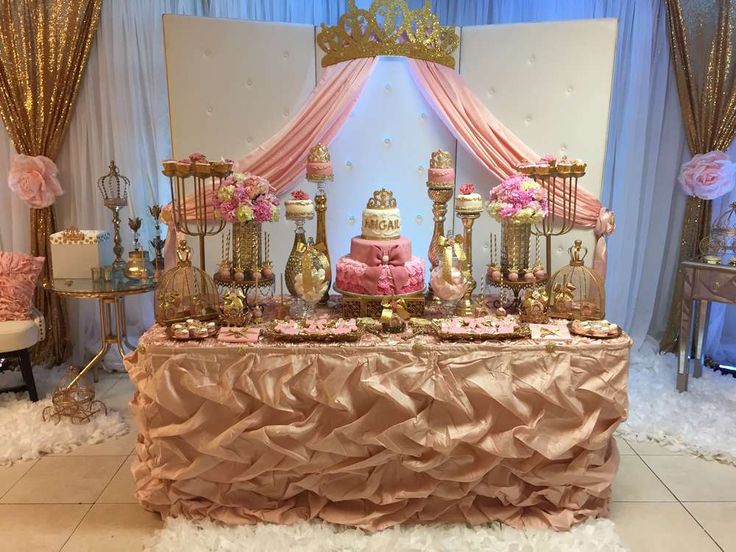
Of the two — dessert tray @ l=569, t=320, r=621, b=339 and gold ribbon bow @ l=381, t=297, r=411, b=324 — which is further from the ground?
gold ribbon bow @ l=381, t=297, r=411, b=324

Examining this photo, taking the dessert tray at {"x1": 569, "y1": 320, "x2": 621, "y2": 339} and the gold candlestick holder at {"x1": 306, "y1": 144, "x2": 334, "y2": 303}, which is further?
the gold candlestick holder at {"x1": 306, "y1": 144, "x2": 334, "y2": 303}

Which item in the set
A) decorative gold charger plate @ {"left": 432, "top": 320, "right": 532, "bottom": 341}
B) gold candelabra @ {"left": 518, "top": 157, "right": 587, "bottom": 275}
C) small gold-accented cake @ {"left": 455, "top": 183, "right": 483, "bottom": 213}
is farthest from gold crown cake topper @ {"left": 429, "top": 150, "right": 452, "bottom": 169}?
decorative gold charger plate @ {"left": 432, "top": 320, "right": 532, "bottom": 341}

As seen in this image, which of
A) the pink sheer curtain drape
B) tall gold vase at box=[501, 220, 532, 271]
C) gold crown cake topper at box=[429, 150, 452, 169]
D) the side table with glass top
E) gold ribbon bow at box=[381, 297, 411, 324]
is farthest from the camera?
the side table with glass top

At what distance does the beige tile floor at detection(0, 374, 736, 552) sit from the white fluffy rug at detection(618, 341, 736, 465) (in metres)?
0.11

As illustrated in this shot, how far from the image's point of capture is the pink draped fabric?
3.42 metres

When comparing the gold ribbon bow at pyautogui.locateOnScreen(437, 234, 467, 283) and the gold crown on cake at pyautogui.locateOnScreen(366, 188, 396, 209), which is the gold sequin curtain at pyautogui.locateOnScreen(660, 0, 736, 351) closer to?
the gold ribbon bow at pyautogui.locateOnScreen(437, 234, 467, 283)

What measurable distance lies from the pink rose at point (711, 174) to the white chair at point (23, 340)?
14.4ft

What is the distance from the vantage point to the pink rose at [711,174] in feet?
13.4

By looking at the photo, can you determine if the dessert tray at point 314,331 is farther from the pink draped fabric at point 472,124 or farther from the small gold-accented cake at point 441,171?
the pink draped fabric at point 472,124

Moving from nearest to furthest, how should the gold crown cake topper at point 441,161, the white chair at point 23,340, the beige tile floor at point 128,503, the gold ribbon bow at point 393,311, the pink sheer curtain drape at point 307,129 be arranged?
the beige tile floor at point 128,503, the gold ribbon bow at point 393,311, the gold crown cake topper at point 441,161, the pink sheer curtain drape at point 307,129, the white chair at point 23,340

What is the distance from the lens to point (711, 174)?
160 inches

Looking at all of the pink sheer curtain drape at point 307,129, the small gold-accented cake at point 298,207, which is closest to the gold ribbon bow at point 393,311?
the small gold-accented cake at point 298,207

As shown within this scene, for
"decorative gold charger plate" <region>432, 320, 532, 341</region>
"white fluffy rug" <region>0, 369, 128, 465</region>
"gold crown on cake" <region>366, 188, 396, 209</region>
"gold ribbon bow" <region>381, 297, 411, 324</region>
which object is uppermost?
"gold crown on cake" <region>366, 188, 396, 209</region>

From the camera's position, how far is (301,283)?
2873mm
